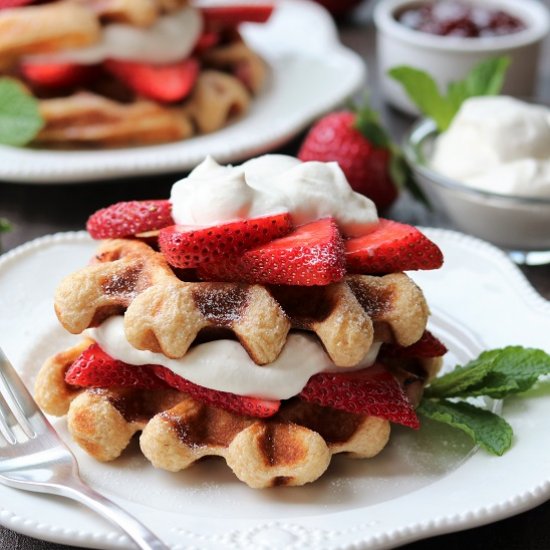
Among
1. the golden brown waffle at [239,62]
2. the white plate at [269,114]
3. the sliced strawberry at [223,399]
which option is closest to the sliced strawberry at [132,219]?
the sliced strawberry at [223,399]

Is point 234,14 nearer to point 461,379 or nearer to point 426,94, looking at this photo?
point 426,94

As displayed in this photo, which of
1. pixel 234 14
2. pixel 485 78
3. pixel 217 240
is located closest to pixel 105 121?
pixel 234 14

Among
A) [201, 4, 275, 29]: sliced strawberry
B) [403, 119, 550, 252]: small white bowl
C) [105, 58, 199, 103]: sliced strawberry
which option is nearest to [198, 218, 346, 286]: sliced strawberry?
[403, 119, 550, 252]: small white bowl

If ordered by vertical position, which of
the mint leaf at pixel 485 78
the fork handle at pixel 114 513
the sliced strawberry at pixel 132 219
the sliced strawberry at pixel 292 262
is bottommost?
the mint leaf at pixel 485 78

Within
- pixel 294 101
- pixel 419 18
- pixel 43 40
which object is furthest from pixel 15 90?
pixel 419 18

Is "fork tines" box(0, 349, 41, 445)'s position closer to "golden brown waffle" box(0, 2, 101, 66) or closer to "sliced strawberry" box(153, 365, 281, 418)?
"sliced strawberry" box(153, 365, 281, 418)

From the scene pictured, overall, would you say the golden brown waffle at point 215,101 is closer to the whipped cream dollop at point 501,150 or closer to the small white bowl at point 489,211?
the small white bowl at point 489,211
